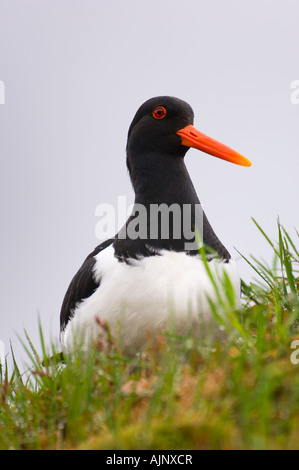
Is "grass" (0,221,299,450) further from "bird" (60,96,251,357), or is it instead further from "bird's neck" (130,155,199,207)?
"bird's neck" (130,155,199,207)

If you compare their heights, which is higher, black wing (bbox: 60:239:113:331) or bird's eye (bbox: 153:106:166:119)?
bird's eye (bbox: 153:106:166:119)

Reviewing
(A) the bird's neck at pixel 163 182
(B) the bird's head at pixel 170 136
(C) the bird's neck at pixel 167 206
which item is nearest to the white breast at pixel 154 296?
(C) the bird's neck at pixel 167 206

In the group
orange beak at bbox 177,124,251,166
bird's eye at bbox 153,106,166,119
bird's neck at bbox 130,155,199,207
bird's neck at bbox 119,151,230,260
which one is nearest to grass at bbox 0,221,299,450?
bird's neck at bbox 119,151,230,260

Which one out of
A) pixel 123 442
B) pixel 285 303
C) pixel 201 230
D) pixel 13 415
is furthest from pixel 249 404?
pixel 201 230

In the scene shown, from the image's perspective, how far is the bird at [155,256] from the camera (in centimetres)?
482

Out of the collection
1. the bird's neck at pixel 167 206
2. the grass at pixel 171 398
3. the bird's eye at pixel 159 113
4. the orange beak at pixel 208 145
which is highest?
the bird's eye at pixel 159 113

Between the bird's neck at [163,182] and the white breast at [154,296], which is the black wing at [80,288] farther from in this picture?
the bird's neck at [163,182]

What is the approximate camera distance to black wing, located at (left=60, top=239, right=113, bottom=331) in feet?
17.9

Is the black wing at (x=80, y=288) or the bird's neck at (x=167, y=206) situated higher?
the bird's neck at (x=167, y=206)

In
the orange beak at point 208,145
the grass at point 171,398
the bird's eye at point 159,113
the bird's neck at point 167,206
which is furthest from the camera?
the bird's eye at point 159,113

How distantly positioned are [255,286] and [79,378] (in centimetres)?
226

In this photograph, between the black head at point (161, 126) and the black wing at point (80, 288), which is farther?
the black head at point (161, 126)

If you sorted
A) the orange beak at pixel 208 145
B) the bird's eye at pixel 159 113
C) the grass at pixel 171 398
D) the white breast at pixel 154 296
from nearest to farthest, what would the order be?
1. the grass at pixel 171 398
2. the white breast at pixel 154 296
3. the orange beak at pixel 208 145
4. the bird's eye at pixel 159 113

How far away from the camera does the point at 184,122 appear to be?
587 centimetres
